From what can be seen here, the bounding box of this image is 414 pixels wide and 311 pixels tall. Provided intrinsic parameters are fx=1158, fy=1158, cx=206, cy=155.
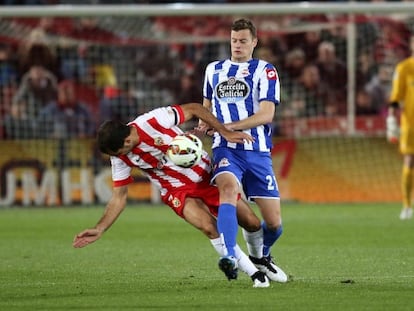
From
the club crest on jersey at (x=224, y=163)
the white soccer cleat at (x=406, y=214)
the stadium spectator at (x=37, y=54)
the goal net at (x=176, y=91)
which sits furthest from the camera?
the stadium spectator at (x=37, y=54)

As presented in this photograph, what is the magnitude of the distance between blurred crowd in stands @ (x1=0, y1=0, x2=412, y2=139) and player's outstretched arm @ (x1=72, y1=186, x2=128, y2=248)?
35.6 feet

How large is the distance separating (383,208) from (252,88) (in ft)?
30.9

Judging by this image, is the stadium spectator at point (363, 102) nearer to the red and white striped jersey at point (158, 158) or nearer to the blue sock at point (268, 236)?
the blue sock at point (268, 236)

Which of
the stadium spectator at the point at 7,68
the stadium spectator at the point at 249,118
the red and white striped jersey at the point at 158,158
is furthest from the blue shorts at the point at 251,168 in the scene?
the stadium spectator at the point at 7,68

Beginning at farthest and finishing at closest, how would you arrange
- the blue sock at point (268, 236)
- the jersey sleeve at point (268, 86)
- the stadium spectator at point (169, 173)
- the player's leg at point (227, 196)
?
the blue sock at point (268, 236)
the jersey sleeve at point (268, 86)
the stadium spectator at point (169, 173)
the player's leg at point (227, 196)

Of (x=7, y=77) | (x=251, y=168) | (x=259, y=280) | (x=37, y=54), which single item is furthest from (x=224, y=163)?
(x=37, y=54)

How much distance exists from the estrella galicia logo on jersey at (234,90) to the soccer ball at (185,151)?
2.36 ft

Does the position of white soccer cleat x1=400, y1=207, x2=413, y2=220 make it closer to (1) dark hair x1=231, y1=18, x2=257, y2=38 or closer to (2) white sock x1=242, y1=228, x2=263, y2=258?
(2) white sock x1=242, y1=228, x2=263, y2=258

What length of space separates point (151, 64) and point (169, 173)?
1169cm

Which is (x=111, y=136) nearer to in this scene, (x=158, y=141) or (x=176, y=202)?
(x=158, y=141)

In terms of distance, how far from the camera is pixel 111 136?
8594mm

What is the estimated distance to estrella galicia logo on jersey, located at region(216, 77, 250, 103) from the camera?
30.5 ft

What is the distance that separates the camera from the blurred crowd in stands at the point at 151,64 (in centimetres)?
2000

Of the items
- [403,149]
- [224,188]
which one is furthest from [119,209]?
[403,149]
